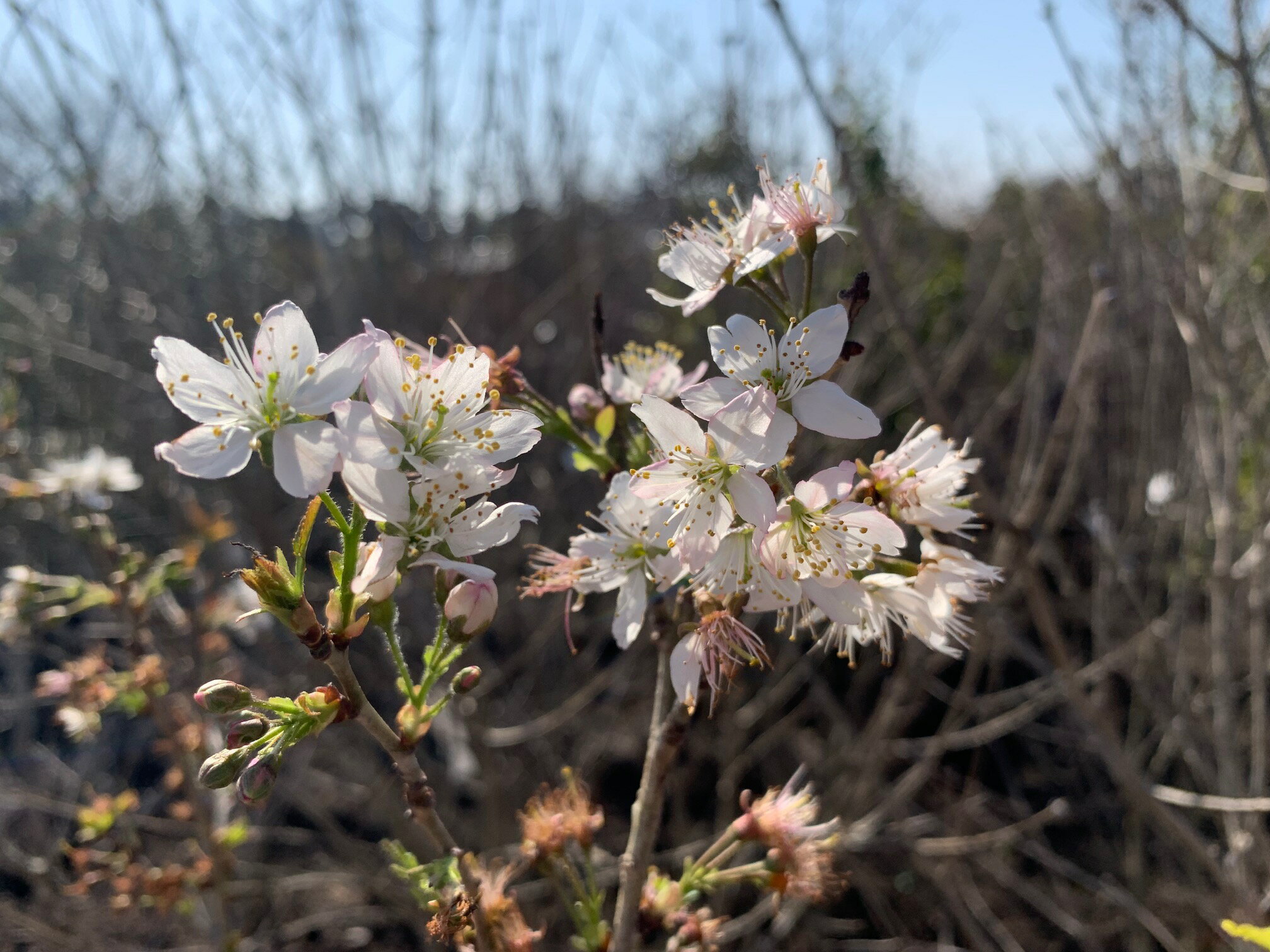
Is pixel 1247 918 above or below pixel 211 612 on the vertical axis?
below

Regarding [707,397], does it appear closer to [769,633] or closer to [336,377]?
[336,377]

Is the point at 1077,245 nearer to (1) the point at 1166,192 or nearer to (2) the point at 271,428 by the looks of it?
(1) the point at 1166,192

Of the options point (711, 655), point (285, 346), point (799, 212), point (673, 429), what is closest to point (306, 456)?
point (285, 346)

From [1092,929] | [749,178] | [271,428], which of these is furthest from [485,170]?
[1092,929]

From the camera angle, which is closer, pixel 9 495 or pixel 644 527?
pixel 644 527

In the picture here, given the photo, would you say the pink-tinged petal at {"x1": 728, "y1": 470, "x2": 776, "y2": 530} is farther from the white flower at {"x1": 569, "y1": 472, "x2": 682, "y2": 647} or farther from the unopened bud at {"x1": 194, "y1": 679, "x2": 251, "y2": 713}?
the unopened bud at {"x1": 194, "y1": 679, "x2": 251, "y2": 713}

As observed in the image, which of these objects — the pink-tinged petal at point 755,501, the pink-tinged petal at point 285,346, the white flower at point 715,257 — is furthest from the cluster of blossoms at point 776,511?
the pink-tinged petal at point 285,346
